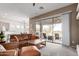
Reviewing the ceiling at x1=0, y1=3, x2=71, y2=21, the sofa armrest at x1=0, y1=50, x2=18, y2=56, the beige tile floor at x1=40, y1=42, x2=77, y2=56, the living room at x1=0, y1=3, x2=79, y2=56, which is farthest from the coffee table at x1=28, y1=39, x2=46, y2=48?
the ceiling at x1=0, y1=3, x2=71, y2=21

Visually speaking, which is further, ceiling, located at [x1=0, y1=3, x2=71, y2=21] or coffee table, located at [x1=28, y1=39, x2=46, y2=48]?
coffee table, located at [x1=28, y1=39, x2=46, y2=48]

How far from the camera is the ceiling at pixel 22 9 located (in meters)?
2.46

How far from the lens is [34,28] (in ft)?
8.64

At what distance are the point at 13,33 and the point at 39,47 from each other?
697 mm

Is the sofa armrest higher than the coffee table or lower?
lower

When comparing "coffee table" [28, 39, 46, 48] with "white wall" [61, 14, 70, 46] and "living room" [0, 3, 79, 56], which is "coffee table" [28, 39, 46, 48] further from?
"white wall" [61, 14, 70, 46]

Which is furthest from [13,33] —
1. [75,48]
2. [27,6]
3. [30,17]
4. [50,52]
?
[75,48]

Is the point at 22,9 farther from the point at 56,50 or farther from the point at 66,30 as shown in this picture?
the point at 56,50

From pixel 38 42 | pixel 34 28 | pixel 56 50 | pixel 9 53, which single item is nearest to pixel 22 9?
pixel 34 28

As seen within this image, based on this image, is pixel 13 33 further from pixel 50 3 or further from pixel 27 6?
pixel 50 3

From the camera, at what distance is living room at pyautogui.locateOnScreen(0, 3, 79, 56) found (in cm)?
246

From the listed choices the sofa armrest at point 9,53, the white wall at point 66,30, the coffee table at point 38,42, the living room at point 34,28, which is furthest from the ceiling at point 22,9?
the sofa armrest at point 9,53

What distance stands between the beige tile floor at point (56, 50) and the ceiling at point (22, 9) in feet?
2.76

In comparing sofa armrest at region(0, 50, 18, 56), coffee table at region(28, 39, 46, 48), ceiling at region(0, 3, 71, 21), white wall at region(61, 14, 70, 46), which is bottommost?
sofa armrest at region(0, 50, 18, 56)
